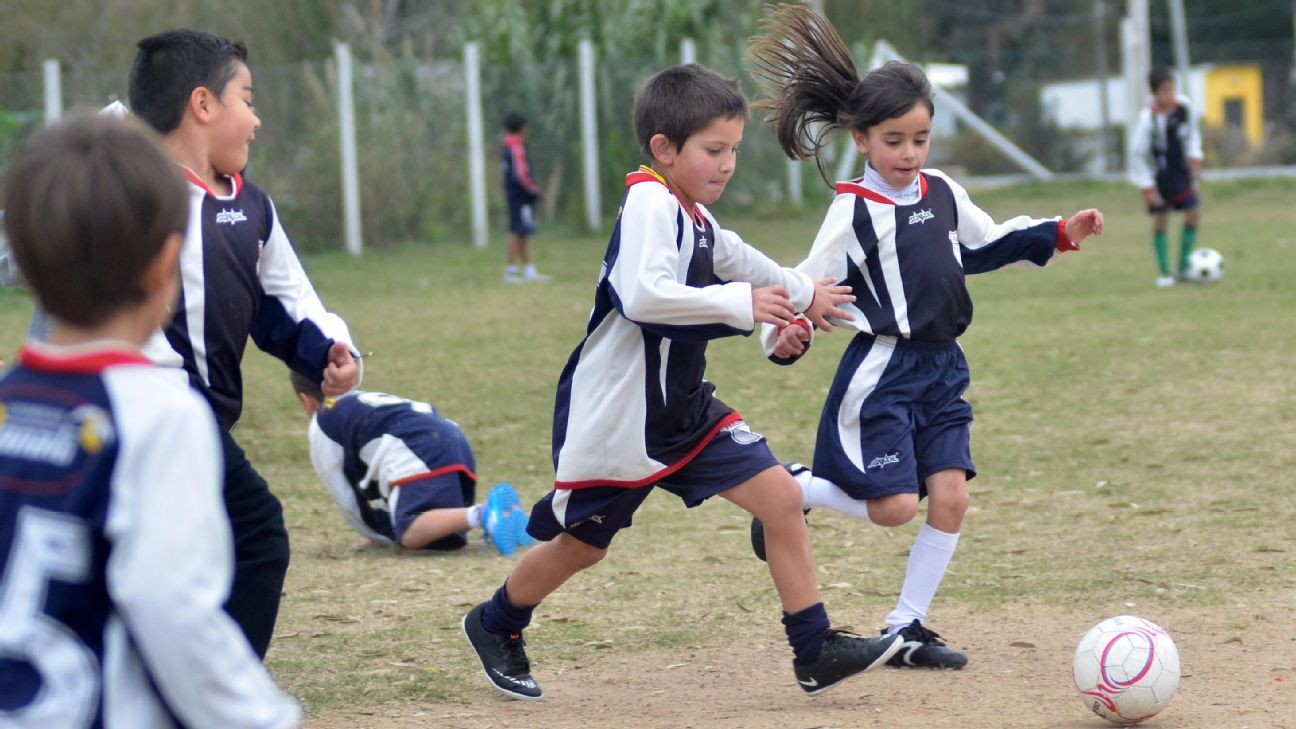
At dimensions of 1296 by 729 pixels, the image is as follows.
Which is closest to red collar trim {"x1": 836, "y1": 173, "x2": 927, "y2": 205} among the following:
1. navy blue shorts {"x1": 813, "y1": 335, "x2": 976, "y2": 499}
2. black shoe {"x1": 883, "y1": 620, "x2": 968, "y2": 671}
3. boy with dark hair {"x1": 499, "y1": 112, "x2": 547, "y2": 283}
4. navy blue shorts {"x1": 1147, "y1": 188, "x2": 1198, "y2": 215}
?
navy blue shorts {"x1": 813, "y1": 335, "x2": 976, "y2": 499}

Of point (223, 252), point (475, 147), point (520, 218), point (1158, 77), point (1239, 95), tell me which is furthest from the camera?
point (1239, 95)

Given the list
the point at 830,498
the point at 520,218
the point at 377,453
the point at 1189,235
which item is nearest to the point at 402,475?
the point at 377,453

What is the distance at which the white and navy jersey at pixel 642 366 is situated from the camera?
12.4 ft

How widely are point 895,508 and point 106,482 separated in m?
2.80

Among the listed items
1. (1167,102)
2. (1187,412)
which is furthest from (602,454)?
(1167,102)

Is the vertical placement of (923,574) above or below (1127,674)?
above

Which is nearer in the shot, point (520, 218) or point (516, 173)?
point (520, 218)

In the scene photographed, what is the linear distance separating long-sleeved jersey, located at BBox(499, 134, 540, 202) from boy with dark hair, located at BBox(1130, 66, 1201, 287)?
20.3ft

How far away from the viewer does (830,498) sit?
4.58m

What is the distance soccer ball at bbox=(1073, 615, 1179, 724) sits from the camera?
369cm

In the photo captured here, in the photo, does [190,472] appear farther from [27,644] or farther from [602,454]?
[602,454]

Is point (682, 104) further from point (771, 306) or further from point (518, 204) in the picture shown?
point (518, 204)

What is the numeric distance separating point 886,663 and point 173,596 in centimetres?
282

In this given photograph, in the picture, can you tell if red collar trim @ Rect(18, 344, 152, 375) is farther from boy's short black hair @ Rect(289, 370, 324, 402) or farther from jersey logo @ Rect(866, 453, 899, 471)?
boy's short black hair @ Rect(289, 370, 324, 402)
